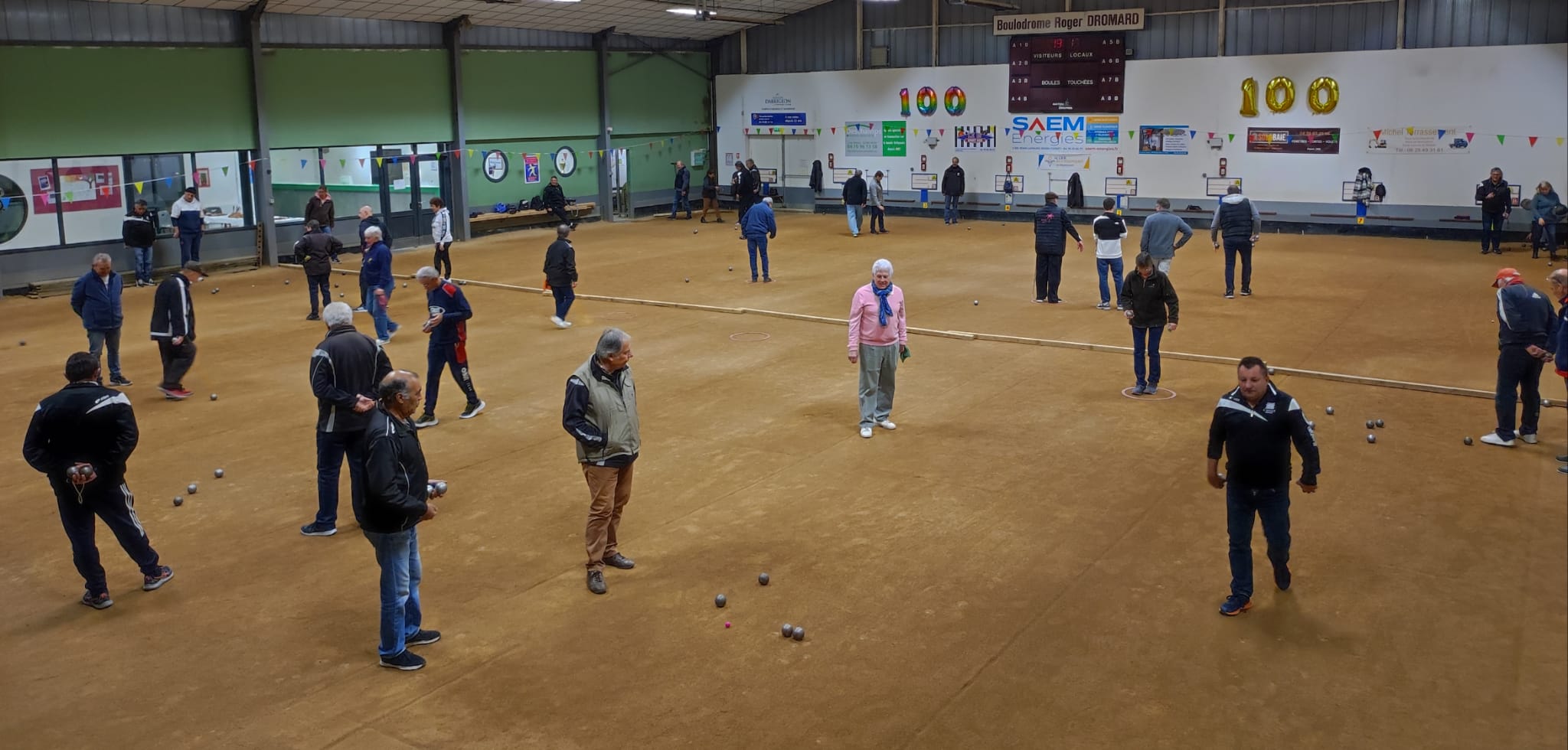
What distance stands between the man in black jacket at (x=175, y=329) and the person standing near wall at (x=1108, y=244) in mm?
11260

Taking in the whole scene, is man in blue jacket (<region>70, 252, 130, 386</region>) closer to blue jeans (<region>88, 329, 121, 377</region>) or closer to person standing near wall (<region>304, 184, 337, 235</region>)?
blue jeans (<region>88, 329, 121, 377</region>)

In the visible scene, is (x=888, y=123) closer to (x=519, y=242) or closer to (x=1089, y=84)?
(x=1089, y=84)

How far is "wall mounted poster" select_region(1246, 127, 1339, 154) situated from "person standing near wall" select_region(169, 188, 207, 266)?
22.4 metres

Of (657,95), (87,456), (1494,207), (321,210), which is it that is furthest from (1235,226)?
(657,95)

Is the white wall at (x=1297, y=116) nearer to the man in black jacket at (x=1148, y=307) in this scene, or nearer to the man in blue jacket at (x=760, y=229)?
the man in blue jacket at (x=760, y=229)

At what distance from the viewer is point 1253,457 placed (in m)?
7.03

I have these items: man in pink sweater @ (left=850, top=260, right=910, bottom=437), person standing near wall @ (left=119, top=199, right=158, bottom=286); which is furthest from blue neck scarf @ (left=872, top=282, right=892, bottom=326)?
person standing near wall @ (left=119, top=199, right=158, bottom=286)

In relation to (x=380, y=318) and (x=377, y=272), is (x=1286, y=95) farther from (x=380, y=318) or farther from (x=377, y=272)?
(x=380, y=318)

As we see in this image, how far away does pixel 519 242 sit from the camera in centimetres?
2814

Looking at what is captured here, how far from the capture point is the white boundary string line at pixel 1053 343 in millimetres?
12586

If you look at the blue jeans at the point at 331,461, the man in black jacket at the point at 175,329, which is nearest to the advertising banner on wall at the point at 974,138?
the man in black jacket at the point at 175,329

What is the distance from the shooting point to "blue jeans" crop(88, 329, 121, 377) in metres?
13.6

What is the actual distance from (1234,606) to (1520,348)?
15.8 feet

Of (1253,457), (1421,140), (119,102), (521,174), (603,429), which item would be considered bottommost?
(1253,457)
